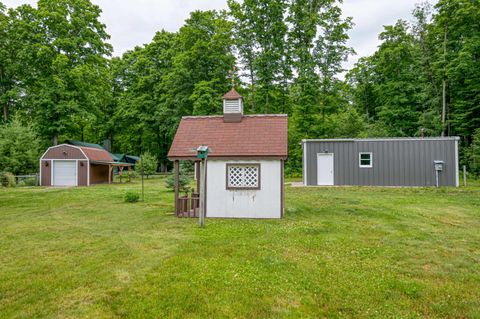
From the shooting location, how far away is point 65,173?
21594 mm

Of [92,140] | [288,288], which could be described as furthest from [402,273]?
[92,140]

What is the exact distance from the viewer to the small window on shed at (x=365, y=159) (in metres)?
17.0

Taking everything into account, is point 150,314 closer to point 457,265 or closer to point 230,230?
point 230,230

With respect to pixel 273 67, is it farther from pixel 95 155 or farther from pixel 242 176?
pixel 242 176

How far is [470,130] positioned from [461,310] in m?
27.5

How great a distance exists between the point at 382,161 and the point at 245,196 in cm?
1104

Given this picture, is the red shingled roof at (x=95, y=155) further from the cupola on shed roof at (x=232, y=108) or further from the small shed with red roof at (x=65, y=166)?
the cupola on shed roof at (x=232, y=108)

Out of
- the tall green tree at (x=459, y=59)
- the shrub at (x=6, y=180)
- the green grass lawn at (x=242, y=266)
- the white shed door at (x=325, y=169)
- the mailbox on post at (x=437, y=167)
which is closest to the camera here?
the green grass lawn at (x=242, y=266)

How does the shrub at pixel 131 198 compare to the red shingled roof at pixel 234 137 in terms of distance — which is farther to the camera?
the shrub at pixel 131 198

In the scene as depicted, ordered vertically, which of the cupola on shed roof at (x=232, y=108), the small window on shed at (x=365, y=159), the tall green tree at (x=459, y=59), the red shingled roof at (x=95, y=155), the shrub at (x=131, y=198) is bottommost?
the shrub at (x=131, y=198)

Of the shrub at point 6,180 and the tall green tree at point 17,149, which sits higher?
the tall green tree at point 17,149

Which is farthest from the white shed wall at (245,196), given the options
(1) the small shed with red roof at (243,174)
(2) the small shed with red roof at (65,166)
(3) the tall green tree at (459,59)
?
(3) the tall green tree at (459,59)

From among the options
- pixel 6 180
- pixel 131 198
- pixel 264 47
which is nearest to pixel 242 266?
pixel 131 198

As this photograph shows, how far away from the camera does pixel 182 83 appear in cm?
2758
